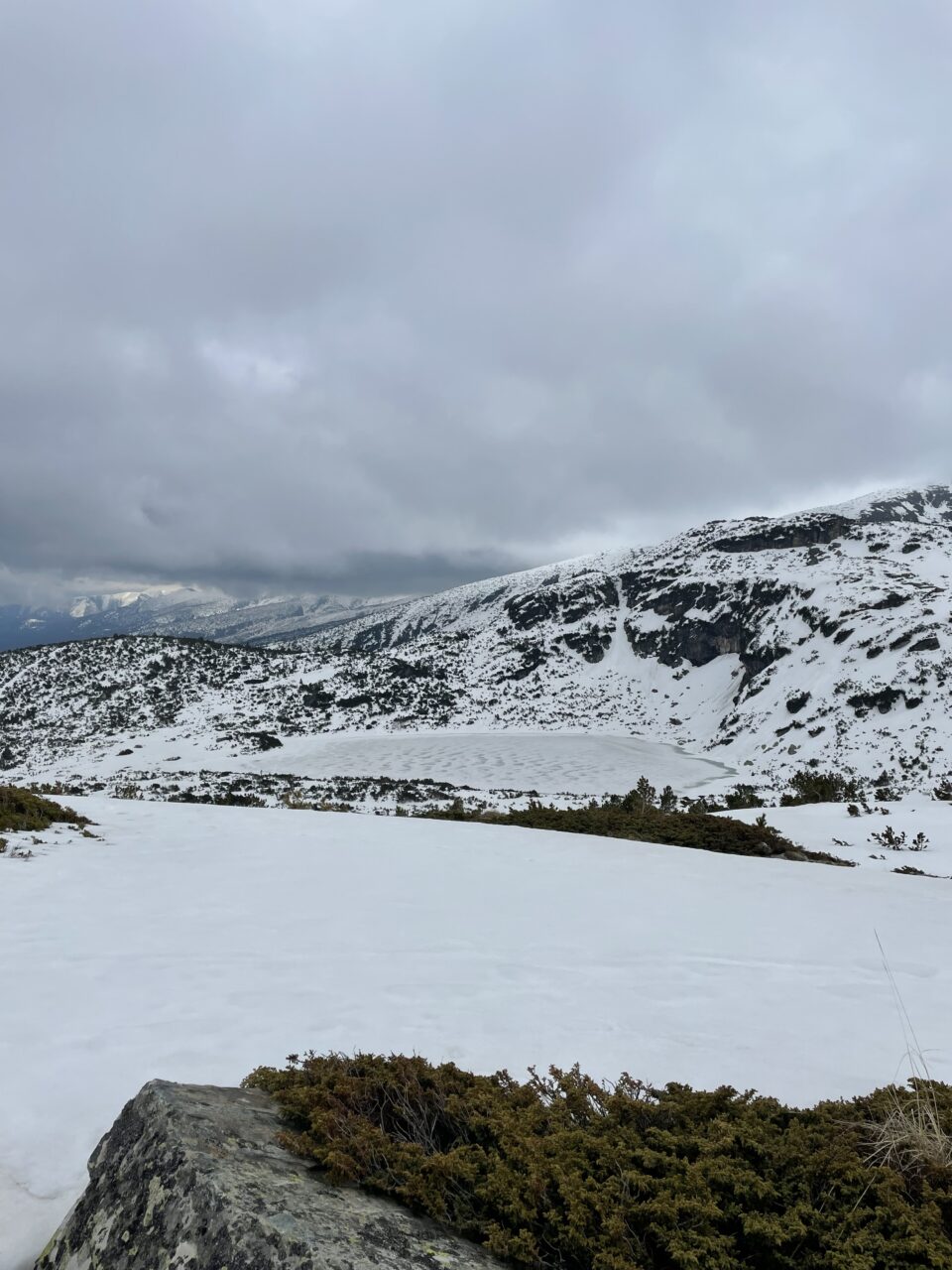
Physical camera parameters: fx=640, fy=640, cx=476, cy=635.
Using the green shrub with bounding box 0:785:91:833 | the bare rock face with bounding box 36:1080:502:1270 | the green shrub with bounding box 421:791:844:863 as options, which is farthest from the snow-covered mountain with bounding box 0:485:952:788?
the bare rock face with bounding box 36:1080:502:1270

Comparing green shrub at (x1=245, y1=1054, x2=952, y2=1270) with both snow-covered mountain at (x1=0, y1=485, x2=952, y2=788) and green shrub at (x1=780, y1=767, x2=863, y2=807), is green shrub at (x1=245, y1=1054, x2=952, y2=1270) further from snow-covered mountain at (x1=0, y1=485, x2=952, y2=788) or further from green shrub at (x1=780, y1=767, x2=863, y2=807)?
snow-covered mountain at (x1=0, y1=485, x2=952, y2=788)

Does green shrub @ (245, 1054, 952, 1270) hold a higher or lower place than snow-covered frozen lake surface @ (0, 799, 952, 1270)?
higher

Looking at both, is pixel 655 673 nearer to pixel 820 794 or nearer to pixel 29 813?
pixel 820 794

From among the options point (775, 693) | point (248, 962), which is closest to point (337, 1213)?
point (248, 962)

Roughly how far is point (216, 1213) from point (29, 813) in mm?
10537

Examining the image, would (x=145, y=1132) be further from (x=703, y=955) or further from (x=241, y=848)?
(x=241, y=848)

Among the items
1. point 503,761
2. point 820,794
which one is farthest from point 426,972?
point 503,761

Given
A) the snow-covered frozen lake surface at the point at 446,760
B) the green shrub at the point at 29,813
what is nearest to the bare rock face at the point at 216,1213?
the green shrub at the point at 29,813

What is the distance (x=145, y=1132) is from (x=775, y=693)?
52.6 m

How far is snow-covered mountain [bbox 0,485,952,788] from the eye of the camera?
38.8m

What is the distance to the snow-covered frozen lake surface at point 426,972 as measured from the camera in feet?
12.4

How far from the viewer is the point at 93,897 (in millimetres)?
6949

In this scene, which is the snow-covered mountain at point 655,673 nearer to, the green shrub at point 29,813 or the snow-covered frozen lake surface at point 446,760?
the snow-covered frozen lake surface at point 446,760

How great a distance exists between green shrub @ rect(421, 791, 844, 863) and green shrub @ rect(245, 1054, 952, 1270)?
9.06 meters
